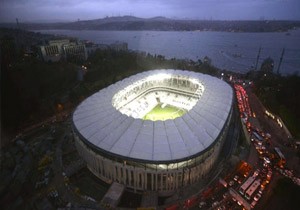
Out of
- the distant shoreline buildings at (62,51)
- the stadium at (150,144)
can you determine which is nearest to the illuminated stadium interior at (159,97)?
the stadium at (150,144)

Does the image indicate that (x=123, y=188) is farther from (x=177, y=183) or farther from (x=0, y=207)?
(x=0, y=207)

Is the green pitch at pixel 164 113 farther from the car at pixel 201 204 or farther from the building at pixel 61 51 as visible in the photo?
the building at pixel 61 51

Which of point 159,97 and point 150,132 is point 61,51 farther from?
point 150,132

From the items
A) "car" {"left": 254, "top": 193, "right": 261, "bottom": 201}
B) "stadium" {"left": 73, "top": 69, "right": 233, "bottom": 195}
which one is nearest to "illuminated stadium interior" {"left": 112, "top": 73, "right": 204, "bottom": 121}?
"stadium" {"left": 73, "top": 69, "right": 233, "bottom": 195}

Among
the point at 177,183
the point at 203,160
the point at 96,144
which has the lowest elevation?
the point at 177,183

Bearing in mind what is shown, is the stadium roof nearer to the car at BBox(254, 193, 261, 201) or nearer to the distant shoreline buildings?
the car at BBox(254, 193, 261, 201)

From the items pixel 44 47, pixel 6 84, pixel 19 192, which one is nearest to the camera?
pixel 19 192

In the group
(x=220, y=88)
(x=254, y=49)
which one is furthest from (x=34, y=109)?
(x=254, y=49)
